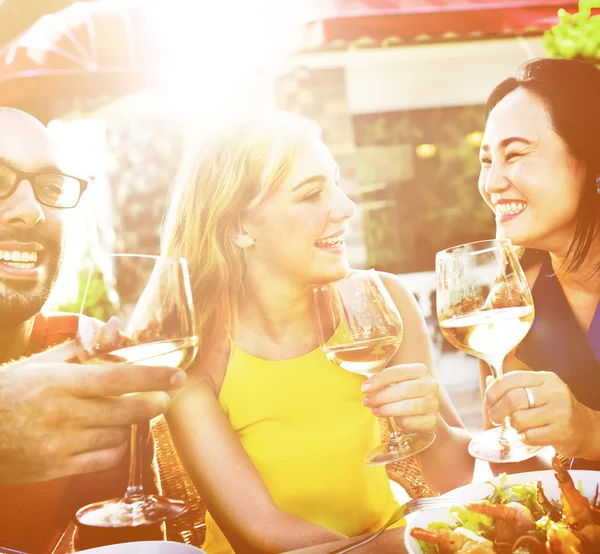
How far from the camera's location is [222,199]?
1.12 m

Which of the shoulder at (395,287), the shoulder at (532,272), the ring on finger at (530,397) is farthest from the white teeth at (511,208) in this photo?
the ring on finger at (530,397)

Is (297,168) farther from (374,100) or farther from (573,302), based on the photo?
(573,302)

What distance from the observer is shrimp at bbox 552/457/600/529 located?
31.3 inches

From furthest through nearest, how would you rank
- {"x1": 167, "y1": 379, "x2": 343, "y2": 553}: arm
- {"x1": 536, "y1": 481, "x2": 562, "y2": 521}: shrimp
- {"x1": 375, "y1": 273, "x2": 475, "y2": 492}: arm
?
1. {"x1": 375, "y1": 273, "x2": 475, "y2": 492}: arm
2. {"x1": 167, "y1": 379, "x2": 343, "y2": 553}: arm
3. {"x1": 536, "y1": 481, "x2": 562, "y2": 521}: shrimp

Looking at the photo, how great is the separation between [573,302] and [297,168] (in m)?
0.62

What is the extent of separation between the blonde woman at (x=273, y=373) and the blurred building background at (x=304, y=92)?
79 millimetres

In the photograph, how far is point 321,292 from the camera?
1034 millimetres

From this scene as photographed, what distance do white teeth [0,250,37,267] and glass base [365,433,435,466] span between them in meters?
0.67

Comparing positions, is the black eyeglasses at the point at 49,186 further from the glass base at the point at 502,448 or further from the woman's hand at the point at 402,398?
the glass base at the point at 502,448

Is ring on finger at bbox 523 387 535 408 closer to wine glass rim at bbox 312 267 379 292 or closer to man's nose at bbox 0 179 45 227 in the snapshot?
wine glass rim at bbox 312 267 379 292

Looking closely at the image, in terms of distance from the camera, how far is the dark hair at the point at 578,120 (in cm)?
120

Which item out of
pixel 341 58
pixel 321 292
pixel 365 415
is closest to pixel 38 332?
pixel 321 292

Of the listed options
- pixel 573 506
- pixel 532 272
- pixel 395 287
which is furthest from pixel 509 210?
pixel 573 506

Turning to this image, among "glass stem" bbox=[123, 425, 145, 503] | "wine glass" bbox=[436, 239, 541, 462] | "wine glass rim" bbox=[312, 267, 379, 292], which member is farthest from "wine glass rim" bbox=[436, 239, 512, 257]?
"glass stem" bbox=[123, 425, 145, 503]
